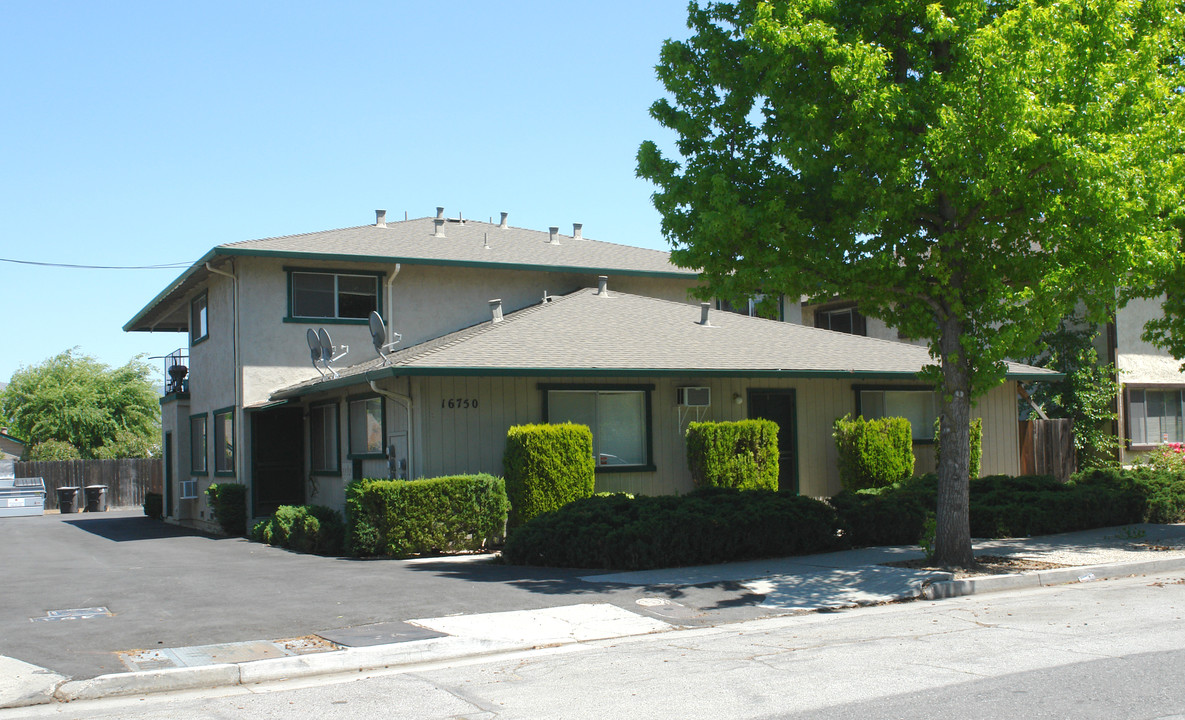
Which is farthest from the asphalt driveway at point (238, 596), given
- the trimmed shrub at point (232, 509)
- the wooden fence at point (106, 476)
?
the wooden fence at point (106, 476)

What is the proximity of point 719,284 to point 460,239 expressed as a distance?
1276cm

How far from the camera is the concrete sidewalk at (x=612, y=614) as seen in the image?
25.2 ft

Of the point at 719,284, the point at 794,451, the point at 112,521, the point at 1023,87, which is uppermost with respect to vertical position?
the point at 1023,87

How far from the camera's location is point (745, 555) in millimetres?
13703

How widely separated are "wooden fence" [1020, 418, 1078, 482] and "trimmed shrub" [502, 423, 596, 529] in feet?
38.2

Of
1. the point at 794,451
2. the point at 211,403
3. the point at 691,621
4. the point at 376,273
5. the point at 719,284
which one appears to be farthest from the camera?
the point at 211,403

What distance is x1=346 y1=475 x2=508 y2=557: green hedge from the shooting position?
14.9 meters

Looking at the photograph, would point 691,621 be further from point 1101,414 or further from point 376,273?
point 1101,414

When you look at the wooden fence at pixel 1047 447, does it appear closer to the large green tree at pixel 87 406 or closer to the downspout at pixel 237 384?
the downspout at pixel 237 384

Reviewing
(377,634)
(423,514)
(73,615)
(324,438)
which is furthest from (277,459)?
(377,634)

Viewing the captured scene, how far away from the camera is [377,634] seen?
9125mm

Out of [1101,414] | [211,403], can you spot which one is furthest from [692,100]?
[1101,414]

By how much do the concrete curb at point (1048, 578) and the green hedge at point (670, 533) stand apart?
2761 mm

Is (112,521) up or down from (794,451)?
down
